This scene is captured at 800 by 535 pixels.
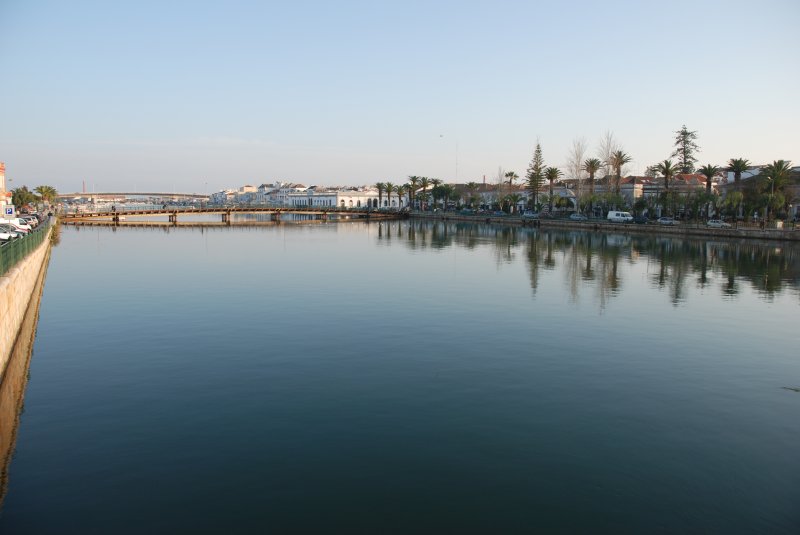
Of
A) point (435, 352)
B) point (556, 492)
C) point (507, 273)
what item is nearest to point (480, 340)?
point (435, 352)

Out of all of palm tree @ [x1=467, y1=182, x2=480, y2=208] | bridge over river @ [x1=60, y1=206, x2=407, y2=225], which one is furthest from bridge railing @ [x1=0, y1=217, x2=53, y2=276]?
palm tree @ [x1=467, y1=182, x2=480, y2=208]

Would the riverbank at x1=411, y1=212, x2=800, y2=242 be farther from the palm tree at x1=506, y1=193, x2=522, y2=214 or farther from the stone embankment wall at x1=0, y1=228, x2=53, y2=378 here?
the stone embankment wall at x1=0, y1=228, x2=53, y2=378

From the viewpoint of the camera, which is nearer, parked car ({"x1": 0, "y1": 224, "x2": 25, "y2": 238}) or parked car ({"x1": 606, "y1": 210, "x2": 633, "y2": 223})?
parked car ({"x1": 0, "y1": 224, "x2": 25, "y2": 238})

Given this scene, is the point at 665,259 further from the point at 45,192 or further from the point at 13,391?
the point at 45,192

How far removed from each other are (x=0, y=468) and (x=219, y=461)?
11.9ft

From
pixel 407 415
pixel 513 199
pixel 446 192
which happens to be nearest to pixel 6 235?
pixel 407 415

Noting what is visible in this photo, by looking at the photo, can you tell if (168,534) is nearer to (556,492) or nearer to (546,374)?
(556,492)

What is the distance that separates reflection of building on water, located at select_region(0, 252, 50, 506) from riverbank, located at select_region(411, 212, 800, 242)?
214 feet

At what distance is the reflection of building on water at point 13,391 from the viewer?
34.3 ft

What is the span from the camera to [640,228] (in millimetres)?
77500

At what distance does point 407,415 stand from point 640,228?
238ft

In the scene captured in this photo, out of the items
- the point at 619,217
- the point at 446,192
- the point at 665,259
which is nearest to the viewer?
the point at 665,259

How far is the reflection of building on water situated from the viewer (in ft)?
34.3

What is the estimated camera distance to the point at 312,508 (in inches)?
347
